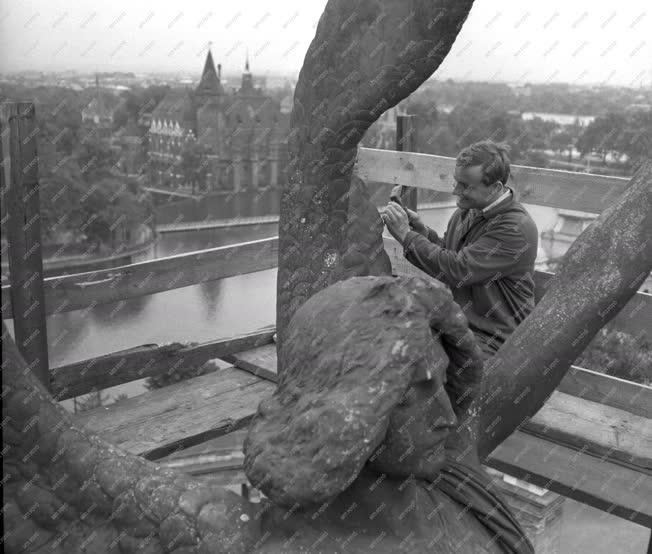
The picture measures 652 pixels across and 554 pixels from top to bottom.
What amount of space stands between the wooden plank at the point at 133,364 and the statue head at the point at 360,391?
7.61 feet

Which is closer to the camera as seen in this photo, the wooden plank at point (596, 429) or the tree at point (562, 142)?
the wooden plank at point (596, 429)

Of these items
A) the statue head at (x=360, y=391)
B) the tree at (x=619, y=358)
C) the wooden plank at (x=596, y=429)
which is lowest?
the tree at (x=619, y=358)

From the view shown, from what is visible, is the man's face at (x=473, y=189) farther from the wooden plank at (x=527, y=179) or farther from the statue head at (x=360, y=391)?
the statue head at (x=360, y=391)

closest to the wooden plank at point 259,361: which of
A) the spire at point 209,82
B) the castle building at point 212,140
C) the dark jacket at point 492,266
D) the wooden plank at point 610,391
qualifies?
the dark jacket at point 492,266

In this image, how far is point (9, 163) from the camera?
11.5 feet

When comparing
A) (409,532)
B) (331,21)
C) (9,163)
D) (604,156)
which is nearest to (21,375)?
(409,532)

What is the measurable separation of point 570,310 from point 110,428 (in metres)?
2.15

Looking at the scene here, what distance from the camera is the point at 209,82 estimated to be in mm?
36156

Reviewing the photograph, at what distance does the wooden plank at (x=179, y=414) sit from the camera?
3.35 meters

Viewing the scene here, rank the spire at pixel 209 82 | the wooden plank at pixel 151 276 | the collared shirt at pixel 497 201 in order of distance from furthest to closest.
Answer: the spire at pixel 209 82 → the wooden plank at pixel 151 276 → the collared shirt at pixel 497 201

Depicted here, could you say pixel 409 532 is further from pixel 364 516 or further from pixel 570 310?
pixel 570 310

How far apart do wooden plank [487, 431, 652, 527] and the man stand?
560 mm

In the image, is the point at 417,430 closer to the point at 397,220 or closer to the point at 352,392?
the point at 352,392

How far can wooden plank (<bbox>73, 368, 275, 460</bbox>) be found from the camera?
3352 mm
